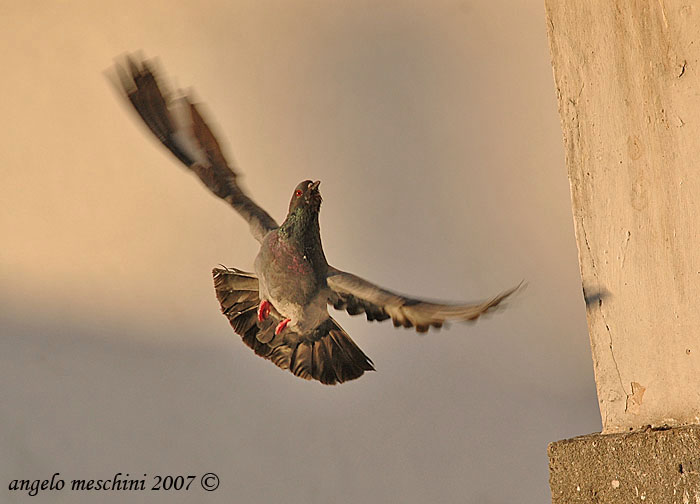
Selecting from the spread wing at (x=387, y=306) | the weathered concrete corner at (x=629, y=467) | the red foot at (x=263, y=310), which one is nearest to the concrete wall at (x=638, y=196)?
the weathered concrete corner at (x=629, y=467)

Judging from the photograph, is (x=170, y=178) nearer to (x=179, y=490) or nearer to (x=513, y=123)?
(x=179, y=490)

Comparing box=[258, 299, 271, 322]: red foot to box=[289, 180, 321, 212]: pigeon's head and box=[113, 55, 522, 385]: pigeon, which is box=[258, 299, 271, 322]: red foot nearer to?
box=[113, 55, 522, 385]: pigeon

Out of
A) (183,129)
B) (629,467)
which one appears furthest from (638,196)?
(183,129)

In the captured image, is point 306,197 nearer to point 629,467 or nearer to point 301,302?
point 301,302

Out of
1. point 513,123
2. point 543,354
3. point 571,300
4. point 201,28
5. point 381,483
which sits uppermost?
point 201,28

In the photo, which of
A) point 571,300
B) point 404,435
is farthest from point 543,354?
point 404,435

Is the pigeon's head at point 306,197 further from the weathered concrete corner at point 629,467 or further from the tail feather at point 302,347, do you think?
the weathered concrete corner at point 629,467

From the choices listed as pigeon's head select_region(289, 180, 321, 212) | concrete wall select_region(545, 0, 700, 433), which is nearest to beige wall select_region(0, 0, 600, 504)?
pigeon's head select_region(289, 180, 321, 212)
